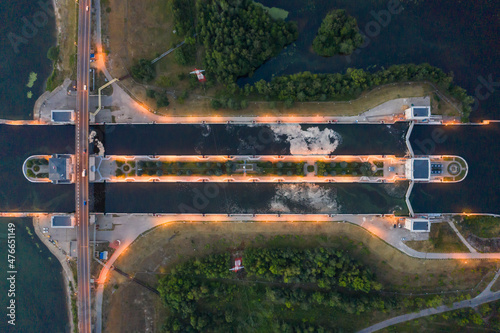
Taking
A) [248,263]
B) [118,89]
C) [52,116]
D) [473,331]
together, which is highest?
[118,89]

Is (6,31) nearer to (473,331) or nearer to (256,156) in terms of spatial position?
(256,156)

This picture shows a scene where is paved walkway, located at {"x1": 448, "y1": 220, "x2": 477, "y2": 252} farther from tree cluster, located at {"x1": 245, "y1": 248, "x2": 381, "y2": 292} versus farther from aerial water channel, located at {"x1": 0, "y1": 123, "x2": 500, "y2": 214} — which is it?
tree cluster, located at {"x1": 245, "y1": 248, "x2": 381, "y2": 292}

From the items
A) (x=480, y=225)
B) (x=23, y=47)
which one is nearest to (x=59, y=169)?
(x=23, y=47)

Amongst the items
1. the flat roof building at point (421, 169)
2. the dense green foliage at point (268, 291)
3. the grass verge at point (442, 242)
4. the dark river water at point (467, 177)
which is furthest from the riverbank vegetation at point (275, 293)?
the flat roof building at point (421, 169)

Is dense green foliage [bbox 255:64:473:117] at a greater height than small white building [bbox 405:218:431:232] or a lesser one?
greater

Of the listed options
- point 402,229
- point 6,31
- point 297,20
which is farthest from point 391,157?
point 6,31

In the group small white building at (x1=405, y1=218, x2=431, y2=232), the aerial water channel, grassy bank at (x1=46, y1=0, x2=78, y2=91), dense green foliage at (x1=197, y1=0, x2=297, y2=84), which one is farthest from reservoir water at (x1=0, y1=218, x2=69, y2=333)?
small white building at (x1=405, y1=218, x2=431, y2=232)
